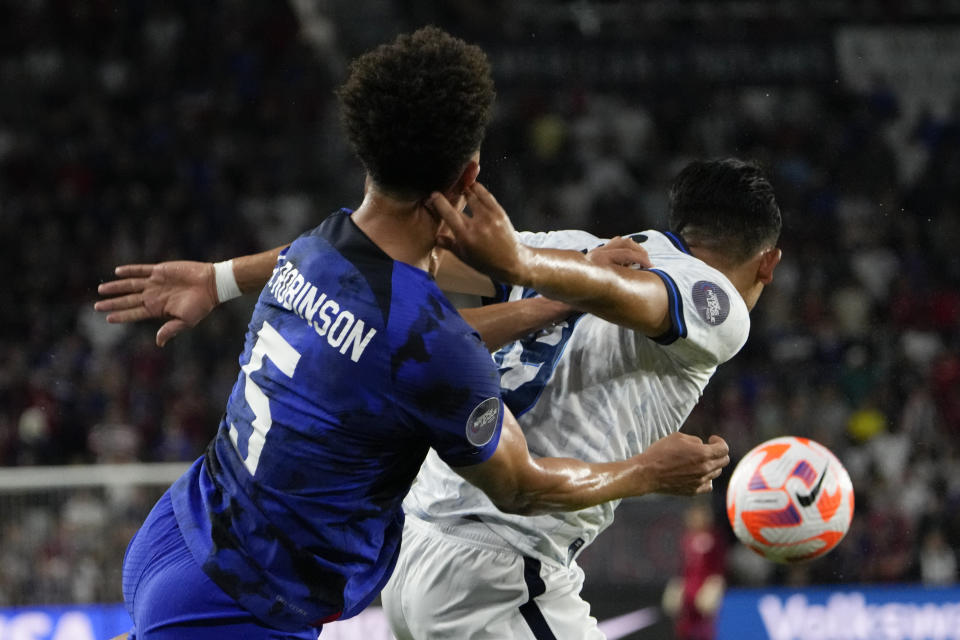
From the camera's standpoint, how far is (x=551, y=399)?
12.4 ft

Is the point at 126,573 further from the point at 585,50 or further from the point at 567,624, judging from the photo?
the point at 585,50

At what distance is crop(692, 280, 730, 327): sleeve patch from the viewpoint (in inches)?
136

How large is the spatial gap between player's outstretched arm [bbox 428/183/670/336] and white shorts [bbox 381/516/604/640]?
2.96ft

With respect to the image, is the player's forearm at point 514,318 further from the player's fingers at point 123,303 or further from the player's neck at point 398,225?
the player's fingers at point 123,303

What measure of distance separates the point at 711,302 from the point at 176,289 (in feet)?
5.54

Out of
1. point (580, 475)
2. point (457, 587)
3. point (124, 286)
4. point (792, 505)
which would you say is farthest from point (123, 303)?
point (792, 505)

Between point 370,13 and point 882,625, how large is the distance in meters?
10.6

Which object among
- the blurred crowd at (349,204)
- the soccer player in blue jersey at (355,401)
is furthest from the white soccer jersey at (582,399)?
the blurred crowd at (349,204)

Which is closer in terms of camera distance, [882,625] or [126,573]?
[126,573]

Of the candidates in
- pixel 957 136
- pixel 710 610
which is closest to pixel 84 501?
pixel 710 610

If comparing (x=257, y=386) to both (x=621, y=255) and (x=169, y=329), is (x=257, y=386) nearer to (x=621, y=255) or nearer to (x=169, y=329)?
(x=169, y=329)

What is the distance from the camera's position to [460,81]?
2.84 metres

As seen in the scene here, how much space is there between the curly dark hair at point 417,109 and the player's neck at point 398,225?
0.12ft

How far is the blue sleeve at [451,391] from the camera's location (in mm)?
2809
